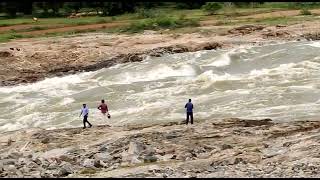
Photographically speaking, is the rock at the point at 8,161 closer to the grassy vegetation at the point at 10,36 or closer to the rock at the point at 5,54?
the rock at the point at 5,54

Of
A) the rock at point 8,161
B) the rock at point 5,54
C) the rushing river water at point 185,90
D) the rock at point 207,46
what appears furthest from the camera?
the rock at point 207,46

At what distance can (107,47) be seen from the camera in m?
39.8

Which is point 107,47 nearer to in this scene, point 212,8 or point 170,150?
point 212,8

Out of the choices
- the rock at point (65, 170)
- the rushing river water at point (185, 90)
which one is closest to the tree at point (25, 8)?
the rushing river water at point (185, 90)

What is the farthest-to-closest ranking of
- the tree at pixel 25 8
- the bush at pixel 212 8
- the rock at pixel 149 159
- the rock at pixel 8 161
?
the tree at pixel 25 8 < the bush at pixel 212 8 < the rock at pixel 149 159 < the rock at pixel 8 161

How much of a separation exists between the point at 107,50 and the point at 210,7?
70.6 ft

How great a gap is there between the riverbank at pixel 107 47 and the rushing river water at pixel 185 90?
1172 millimetres

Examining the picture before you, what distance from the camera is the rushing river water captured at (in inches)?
1013

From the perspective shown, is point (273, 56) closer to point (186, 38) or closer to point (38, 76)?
point (186, 38)

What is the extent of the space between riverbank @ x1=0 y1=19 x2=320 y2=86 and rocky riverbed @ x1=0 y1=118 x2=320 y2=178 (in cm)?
1332

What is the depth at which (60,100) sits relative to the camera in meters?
30.0

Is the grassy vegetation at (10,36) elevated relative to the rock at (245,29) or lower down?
lower down

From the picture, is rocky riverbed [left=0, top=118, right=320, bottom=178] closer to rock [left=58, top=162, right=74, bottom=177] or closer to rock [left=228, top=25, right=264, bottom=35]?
rock [left=58, top=162, right=74, bottom=177]

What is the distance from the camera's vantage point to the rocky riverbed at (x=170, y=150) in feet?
54.5
